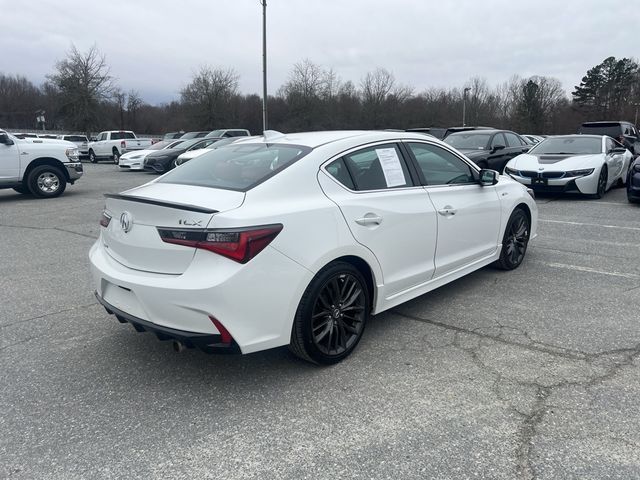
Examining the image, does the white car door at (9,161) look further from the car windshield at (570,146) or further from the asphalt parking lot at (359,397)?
the car windshield at (570,146)

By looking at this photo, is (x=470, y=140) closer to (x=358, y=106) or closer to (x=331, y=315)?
(x=331, y=315)

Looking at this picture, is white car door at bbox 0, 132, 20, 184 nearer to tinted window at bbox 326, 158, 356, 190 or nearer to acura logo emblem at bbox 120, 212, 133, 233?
acura logo emblem at bbox 120, 212, 133, 233

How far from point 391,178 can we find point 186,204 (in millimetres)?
1664

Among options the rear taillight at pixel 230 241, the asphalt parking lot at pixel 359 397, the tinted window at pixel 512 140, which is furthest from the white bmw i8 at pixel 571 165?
the rear taillight at pixel 230 241

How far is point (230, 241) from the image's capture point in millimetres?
2725

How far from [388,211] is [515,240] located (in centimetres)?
253

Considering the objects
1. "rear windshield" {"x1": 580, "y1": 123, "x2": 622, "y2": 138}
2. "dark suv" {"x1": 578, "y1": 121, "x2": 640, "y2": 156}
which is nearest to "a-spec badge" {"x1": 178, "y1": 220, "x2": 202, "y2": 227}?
"dark suv" {"x1": 578, "y1": 121, "x2": 640, "y2": 156}

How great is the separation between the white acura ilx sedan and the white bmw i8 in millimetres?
7021

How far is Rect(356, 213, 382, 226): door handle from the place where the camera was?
3367 millimetres

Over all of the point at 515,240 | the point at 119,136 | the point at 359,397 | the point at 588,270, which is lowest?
the point at 359,397

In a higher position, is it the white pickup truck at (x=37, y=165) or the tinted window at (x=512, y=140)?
the tinted window at (x=512, y=140)

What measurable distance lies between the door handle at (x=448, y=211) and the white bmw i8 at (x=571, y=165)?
23.6 ft

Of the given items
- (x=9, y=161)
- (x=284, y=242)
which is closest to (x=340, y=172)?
(x=284, y=242)

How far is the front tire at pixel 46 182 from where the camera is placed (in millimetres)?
11930
